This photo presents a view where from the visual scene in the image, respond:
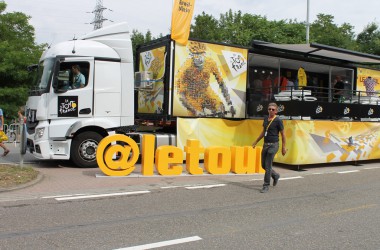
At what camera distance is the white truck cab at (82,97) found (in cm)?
1031

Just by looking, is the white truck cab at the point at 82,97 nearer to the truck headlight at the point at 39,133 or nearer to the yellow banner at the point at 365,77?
the truck headlight at the point at 39,133

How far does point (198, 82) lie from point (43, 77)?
14.6 ft

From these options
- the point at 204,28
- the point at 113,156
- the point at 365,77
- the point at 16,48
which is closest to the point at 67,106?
the point at 113,156

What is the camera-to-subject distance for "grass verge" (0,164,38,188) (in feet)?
26.1

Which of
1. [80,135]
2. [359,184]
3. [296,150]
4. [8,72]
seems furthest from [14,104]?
[359,184]

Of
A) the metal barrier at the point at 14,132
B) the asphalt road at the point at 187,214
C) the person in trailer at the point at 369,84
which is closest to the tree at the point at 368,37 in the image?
the person in trailer at the point at 369,84

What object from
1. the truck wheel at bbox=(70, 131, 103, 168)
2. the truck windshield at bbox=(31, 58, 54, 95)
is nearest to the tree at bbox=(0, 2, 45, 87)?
the truck windshield at bbox=(31, 58, 54, 95)

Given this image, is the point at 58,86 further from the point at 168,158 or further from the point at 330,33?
the point at 330,33

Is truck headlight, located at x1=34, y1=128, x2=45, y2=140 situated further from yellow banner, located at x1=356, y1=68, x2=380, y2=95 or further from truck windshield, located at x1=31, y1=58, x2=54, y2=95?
yellow banner, located at x1=356, y1=68, x2=380, y2=95

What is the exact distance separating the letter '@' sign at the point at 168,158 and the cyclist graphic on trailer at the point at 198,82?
6.47 feet

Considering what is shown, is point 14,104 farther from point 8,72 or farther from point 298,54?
point 298,54

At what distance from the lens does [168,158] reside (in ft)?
32.5

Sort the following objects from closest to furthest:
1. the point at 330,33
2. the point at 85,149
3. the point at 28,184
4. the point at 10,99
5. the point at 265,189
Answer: the point at 28,184 < the point at 265,189 < the point at 85,149 < the point at 10,99 < the point at 330,33

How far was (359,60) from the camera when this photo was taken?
15.5 m
